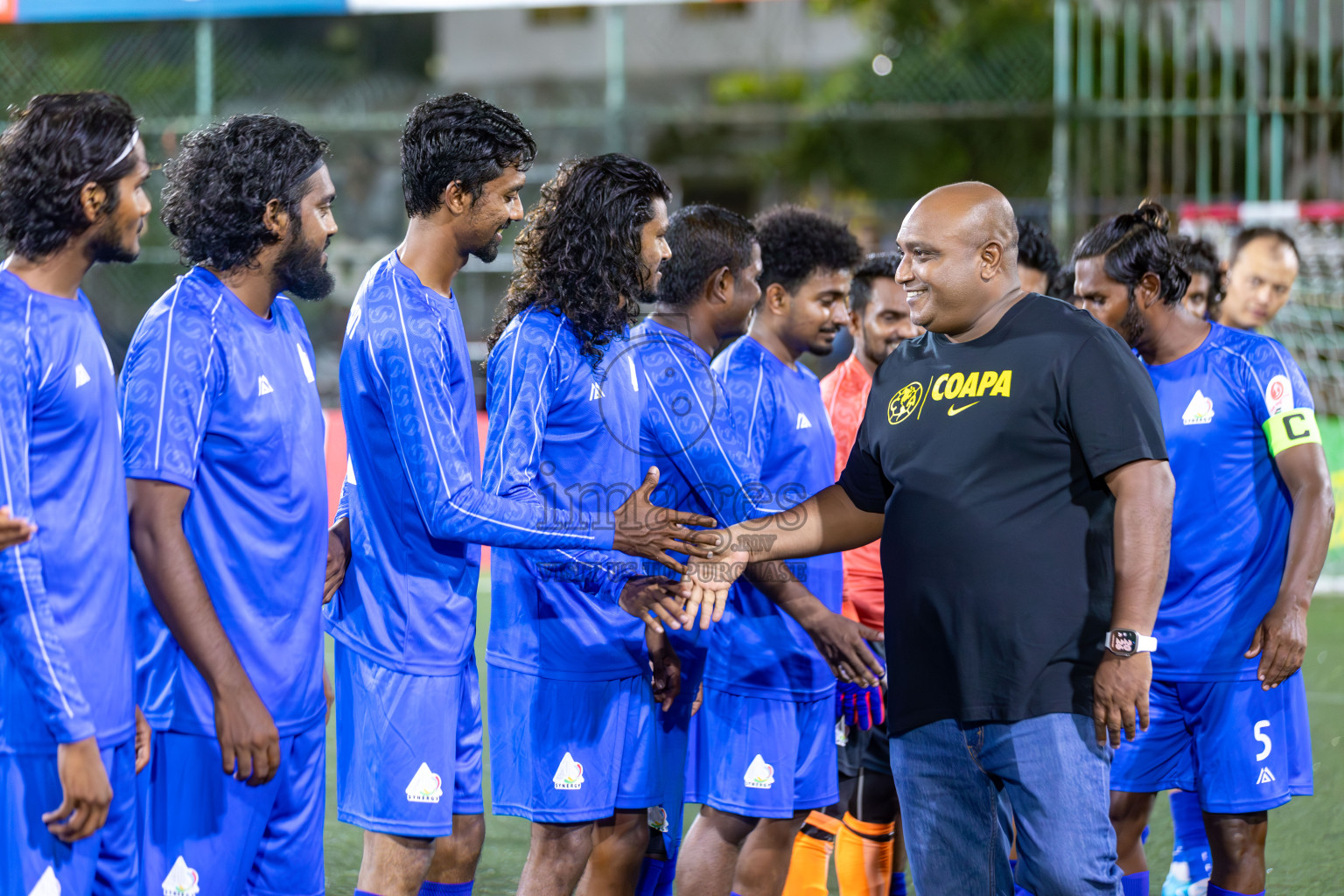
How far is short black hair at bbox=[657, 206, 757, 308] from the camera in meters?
3.96

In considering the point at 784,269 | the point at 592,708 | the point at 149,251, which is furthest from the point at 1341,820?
the point at 149,251

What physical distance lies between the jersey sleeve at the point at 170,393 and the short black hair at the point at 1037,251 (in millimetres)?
3553

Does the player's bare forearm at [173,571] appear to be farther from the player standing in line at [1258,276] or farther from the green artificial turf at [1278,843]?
the player standing in line at [1258,276]

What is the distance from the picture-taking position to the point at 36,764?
2.34m

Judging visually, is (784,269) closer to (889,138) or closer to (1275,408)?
(1275,408)

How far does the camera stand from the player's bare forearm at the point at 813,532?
3.38 meters

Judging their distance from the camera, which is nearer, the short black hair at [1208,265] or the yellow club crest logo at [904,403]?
the yellow club crest logo at [904,403]

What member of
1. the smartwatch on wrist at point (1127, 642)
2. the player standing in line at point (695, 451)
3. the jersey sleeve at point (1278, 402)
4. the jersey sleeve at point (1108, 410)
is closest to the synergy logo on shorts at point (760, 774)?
the player standing in line at point (695, 451)

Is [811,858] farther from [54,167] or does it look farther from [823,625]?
[54,167]

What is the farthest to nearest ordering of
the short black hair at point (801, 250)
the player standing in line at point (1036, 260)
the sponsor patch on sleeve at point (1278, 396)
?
the player standing in line at point (1036, 260), the short black hair at point (801, 250), the sponsor patch on sleeve at point (1278, 396)

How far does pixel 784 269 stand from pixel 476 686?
1944mm

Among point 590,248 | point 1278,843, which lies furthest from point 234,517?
point 1278,843

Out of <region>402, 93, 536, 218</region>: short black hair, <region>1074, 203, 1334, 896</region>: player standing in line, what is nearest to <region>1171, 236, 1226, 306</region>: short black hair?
<region>1074, 203, 1334, 896</region>: player standing in line

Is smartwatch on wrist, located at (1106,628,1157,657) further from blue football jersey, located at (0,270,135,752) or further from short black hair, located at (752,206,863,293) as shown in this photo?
blue football jersey, located at (0,270,135,752)
